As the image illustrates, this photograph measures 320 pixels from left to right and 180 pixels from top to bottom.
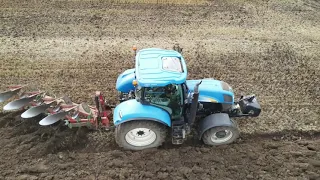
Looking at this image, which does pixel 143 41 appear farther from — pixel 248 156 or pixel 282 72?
pixel 248 156

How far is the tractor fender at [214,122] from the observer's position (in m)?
5.55

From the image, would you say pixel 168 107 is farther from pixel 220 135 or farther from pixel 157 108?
pixel 220 135

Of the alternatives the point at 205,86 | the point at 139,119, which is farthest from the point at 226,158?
the point at 139,119

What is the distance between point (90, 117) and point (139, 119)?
3.68ft

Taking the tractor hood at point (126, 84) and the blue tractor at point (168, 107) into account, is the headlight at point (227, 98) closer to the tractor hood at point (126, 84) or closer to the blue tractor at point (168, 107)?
the blue tractor at point (168, 107)

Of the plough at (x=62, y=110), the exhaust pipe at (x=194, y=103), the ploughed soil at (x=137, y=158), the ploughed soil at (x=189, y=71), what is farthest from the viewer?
the plough at (x=62, y=110)

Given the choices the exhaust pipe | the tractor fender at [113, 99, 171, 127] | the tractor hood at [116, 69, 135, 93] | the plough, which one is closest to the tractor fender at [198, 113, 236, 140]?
the exhaust pipe

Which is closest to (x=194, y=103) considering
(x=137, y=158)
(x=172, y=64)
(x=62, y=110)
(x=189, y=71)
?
(x=172, y=64)

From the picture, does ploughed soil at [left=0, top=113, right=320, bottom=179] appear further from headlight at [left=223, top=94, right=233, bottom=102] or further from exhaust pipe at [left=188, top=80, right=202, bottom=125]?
headlight at [left=223, top=94, right=233, bottom=102]

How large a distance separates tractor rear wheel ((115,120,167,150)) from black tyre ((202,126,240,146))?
2.65ft

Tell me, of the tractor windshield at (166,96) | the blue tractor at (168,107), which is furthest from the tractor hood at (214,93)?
the tractor windshield at (166,96)

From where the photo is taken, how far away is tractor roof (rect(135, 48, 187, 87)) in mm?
5012

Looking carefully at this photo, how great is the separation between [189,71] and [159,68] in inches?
119

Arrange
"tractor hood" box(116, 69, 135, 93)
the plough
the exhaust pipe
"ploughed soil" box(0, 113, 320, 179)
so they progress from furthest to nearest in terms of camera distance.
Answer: "tractor hood" box(116, 69, 135, 93), the plough, "ploughed soil" box(0, 113, 320, 179), the exhaust pipe
